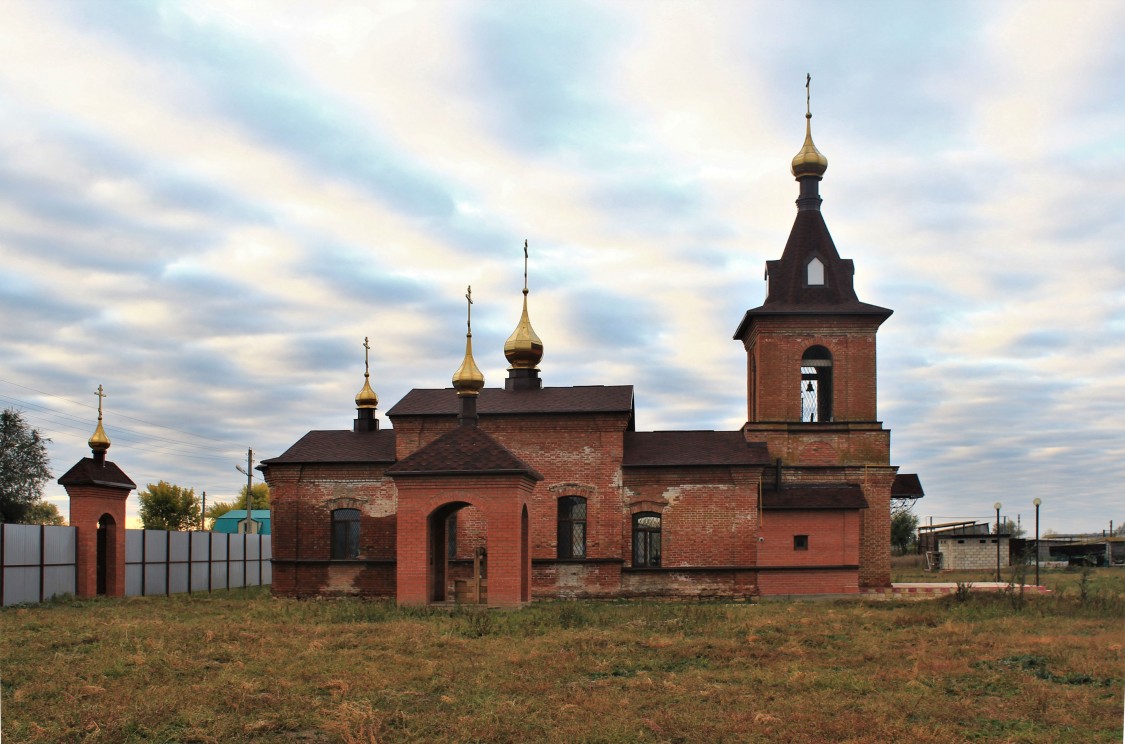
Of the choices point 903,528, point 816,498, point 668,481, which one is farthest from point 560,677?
point 903,528

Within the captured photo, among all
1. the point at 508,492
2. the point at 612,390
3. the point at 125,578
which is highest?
the point at 612,390

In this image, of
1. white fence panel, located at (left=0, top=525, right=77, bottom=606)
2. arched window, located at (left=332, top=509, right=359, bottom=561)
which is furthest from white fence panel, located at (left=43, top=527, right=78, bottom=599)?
arched window, located at (left=332, top=509, right=359, bottom=561)

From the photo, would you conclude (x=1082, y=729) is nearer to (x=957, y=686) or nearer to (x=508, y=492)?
(x=957, y=686)

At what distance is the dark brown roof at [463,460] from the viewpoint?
19.0 meters

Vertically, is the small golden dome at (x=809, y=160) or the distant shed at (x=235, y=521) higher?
the small golden dome at (x=809, y=160)

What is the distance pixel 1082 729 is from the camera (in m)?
9.50

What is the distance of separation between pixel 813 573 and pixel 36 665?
1773 cm

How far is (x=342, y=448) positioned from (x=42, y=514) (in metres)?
35.9

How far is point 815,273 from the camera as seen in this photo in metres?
27.3

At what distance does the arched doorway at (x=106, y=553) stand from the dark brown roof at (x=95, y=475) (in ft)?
3.22

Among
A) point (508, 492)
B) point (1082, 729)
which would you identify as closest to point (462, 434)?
point (508, 492)

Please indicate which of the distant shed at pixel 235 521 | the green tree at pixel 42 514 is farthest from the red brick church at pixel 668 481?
the distant shed at pixel 235 521

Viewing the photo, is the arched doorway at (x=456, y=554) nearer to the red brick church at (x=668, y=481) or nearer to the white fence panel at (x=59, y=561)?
the red brick church at (x=668, y=481)

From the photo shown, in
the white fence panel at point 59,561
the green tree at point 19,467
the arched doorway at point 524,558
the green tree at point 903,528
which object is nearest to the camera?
the arched doorway at point 524,558
